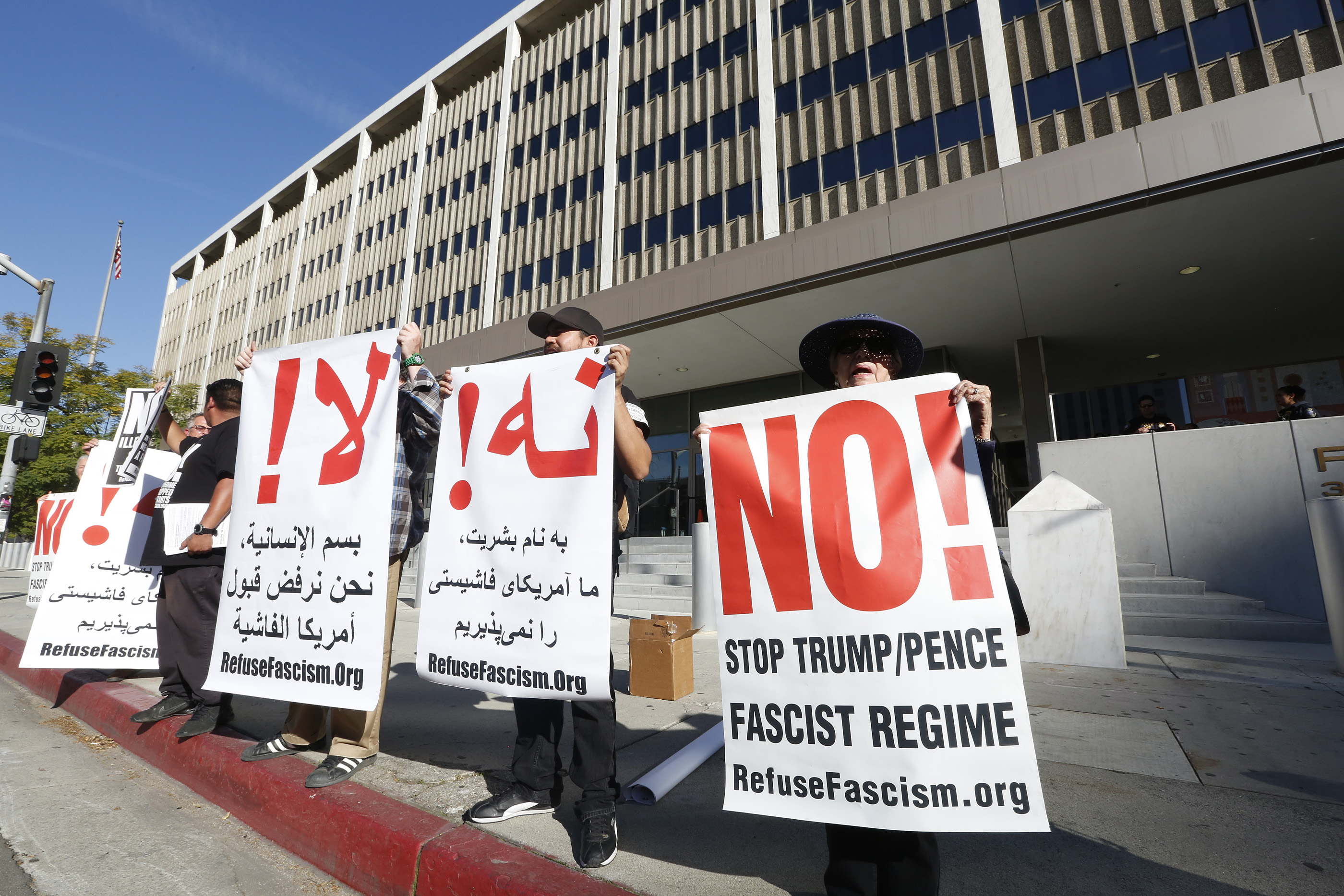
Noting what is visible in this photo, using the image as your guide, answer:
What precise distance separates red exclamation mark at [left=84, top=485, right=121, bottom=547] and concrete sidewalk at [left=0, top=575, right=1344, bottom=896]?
3.58 feet

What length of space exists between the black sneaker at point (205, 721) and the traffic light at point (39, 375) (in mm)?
8834

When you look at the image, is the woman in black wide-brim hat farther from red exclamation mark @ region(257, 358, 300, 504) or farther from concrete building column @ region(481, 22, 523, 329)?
concrete building column @ region(481, 22, 523, 329)

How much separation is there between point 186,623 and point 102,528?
5.49ft

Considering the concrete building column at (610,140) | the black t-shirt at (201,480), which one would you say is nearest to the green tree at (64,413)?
the concrete building column at (610,140)

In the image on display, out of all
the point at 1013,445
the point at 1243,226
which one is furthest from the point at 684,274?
the point at 1013,445

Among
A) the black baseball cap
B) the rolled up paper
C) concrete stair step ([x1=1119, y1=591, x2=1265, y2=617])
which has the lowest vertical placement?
the rolled up paper

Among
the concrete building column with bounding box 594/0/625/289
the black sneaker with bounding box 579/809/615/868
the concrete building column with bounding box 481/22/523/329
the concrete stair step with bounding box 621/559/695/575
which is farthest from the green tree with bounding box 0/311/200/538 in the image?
the black sneaker with bounding box 579/809/615/868

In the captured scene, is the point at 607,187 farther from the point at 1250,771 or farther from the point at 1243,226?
the point at 1250,771

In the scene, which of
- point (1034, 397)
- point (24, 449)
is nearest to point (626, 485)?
point (24, 449)

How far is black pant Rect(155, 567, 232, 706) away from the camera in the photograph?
3.46 metres

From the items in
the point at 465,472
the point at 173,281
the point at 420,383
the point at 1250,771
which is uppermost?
the point at 173,281

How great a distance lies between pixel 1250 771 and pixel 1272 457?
23.7 ft

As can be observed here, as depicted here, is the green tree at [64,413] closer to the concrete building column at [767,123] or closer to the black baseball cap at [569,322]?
the concrete building column at [767,123]

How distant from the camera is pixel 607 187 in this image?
742 inches
